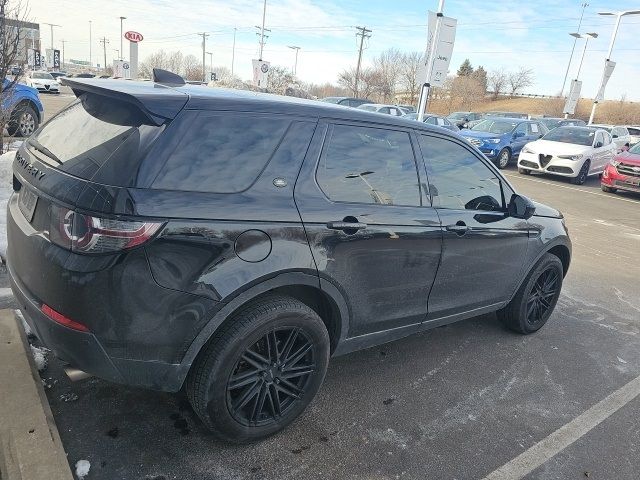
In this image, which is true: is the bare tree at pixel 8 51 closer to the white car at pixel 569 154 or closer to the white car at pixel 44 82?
the white car at pixel 569 154

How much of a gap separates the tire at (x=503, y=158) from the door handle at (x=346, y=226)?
15.5 metres

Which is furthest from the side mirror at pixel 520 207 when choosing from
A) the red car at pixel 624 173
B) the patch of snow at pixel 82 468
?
the red car at pixel 624 173

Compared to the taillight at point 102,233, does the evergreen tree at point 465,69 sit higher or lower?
higher

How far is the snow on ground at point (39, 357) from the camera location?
10.1 feet

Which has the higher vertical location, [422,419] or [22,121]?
[22,121]

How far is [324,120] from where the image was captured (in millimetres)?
2783

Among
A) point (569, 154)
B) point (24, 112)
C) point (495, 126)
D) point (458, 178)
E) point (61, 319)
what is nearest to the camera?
point (61, 319)

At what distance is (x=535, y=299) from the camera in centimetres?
439

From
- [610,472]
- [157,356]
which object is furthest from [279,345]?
[610,472]

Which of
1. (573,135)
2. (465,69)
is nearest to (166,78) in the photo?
(573,135)

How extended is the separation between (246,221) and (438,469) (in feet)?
5.44

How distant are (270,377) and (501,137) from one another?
53.2 feet

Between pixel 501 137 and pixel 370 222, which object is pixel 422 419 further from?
pixel 501 137

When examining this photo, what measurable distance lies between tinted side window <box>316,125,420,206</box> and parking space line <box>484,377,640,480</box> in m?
1.59
